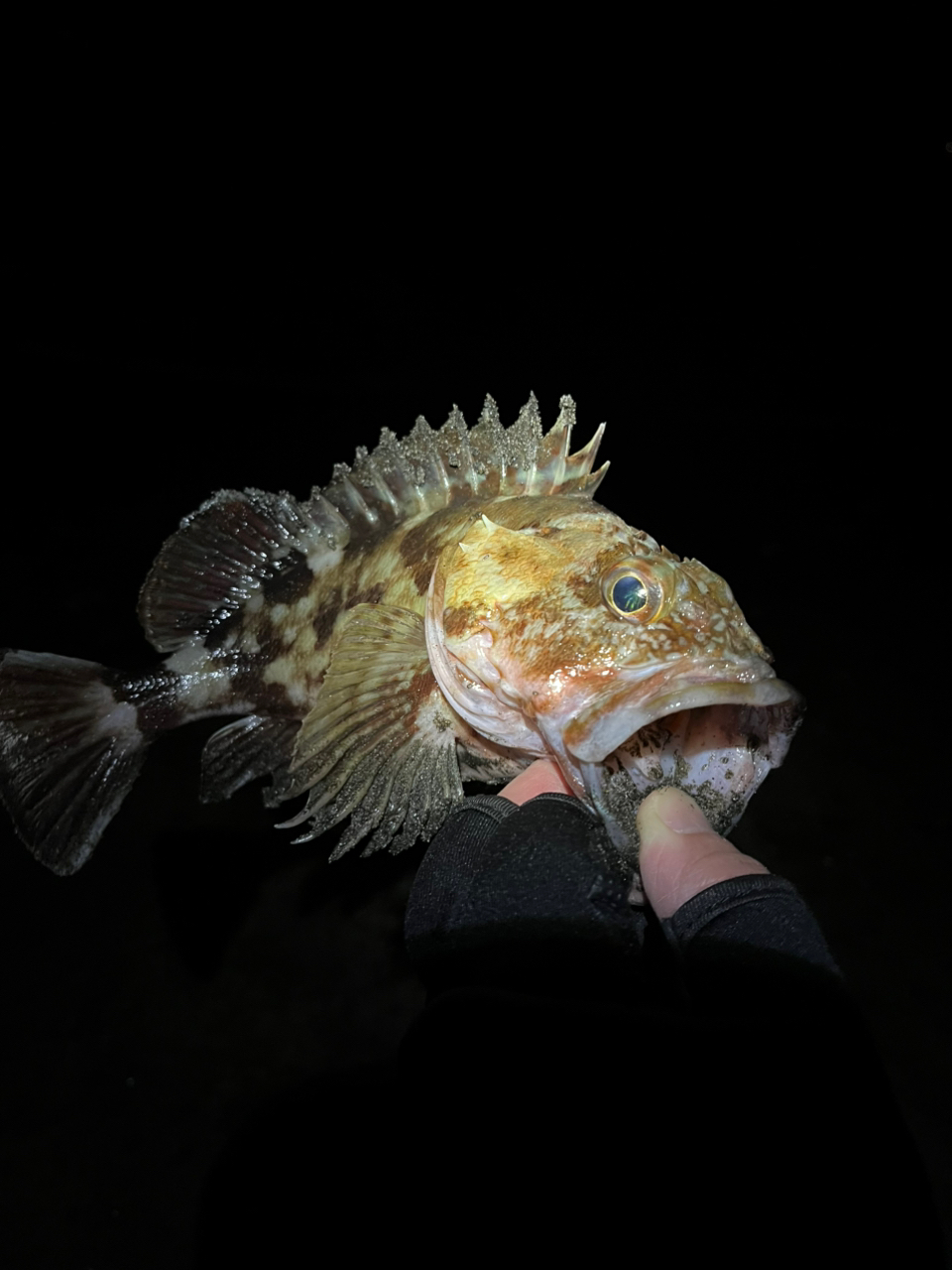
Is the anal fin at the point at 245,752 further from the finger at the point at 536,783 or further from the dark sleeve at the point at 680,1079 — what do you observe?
the dark sleeve at the point at 680,1079

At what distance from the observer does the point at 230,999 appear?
212 centimetres

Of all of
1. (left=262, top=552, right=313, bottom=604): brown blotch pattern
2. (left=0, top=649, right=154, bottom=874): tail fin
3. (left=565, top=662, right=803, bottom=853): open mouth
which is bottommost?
(left=565, top=662, right=803, bottom=853): open mouth

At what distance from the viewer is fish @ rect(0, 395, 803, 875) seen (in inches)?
47.3

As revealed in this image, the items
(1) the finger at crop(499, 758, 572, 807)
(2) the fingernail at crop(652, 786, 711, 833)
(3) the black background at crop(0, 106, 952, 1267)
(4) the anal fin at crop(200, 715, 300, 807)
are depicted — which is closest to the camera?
(2) the fingernail at crop(652, 786, 711, 833)

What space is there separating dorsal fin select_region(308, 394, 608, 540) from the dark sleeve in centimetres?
92

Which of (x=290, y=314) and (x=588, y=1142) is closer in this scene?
(x=588, y=1142)

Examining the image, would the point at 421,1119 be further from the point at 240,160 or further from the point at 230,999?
the point at 240,160

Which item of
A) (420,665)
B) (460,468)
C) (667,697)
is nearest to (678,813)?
(667,697)

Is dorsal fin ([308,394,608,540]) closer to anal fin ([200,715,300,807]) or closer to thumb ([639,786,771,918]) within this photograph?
anal fin ([200,715,300,807])

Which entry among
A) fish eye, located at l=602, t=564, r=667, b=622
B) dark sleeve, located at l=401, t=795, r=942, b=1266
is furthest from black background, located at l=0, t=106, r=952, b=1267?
fish eye, located at l=602, t=564, r=667, b=622

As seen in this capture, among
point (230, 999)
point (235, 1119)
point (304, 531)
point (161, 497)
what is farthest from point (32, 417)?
point (235, 1119)

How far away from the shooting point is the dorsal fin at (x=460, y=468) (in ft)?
5.42

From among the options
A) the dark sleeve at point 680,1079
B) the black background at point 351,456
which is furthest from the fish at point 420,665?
the black background at point 351,456

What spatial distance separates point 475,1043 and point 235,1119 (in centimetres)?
143
